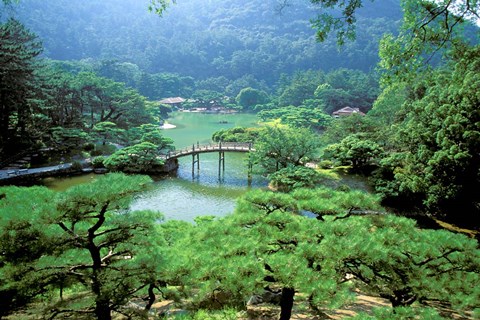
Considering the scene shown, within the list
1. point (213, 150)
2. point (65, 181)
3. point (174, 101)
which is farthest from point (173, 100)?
point (65, 181)

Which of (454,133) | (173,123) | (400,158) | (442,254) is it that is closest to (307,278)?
(442,254)

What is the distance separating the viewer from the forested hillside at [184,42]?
66000 millimetres

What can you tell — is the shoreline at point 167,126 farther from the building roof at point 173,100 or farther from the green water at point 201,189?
the building roof at point 173,100

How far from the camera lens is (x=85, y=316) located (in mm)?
5168

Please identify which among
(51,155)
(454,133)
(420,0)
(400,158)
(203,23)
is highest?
(203,23)

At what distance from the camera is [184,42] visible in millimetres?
74688

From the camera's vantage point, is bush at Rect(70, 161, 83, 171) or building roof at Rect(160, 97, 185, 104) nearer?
bush at Rect(70, 161, 83, 171)

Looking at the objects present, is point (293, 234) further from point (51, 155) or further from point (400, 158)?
point (51, 155)

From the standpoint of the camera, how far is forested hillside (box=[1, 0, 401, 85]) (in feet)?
217

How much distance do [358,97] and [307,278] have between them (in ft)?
128

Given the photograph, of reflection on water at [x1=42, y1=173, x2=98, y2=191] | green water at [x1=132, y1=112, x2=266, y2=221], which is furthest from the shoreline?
reflection on water at [x1=42, y1=173, x2=98, y2=191]

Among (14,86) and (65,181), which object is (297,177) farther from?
(14,86)

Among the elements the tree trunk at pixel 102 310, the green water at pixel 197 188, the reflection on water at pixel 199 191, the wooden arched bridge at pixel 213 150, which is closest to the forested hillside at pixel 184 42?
the green water at pixel 197 188

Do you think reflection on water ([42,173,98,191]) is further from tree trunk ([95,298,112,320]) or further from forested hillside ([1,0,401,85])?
forested hillside ([1,0,401,85])
